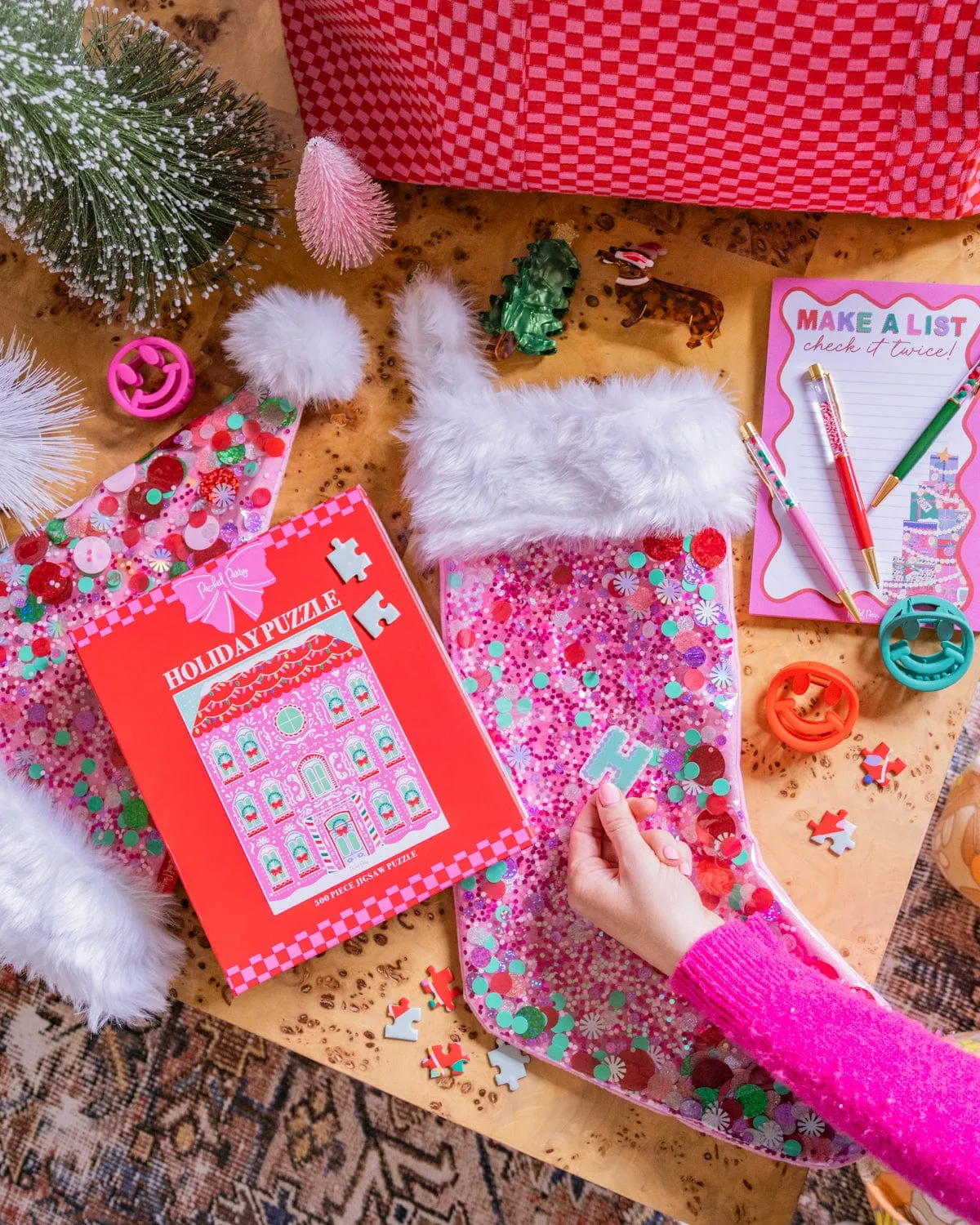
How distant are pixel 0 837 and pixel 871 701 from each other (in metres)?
0.88

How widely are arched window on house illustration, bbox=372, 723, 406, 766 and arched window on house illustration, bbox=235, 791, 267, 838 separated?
0.44 feet

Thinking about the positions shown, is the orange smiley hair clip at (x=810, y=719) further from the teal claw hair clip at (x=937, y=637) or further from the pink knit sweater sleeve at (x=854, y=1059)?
the pink knit sweater sleeve at (x=854, y=1059)

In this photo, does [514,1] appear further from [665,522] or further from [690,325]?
[665,522]

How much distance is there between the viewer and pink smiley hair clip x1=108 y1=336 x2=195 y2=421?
947 mm

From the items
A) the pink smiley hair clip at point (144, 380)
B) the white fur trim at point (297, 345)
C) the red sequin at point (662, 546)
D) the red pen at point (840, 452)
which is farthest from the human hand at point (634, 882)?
the pink smiley hair clip at point (144, 380)

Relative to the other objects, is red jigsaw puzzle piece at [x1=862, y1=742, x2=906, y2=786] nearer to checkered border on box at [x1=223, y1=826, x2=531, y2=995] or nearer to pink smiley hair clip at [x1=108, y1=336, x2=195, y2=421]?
checkered border on box at [x1=223, y1=826, x2=531, y2=995]

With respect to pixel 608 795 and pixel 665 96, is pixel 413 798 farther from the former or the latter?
pixel 665 96

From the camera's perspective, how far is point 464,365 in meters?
0.91

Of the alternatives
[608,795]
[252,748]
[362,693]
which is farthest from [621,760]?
[252,748]

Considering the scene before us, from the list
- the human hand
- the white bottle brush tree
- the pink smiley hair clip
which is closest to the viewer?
the white bottle brush tree

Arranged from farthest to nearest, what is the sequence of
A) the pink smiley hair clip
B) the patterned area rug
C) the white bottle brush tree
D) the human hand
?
the patterned area rug, the pink smiley hair clip, the human hand, the white bottle brush tree

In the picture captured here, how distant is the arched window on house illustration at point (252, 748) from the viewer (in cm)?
90

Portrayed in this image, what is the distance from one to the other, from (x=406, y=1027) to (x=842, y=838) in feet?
1.61

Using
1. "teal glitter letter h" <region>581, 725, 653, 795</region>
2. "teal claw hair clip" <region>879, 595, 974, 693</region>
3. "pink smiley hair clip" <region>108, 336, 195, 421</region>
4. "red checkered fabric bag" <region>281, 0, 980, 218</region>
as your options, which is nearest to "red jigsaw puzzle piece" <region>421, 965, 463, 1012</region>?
"teal glitter letter h" <region>581, 725, 653, 795</region>
